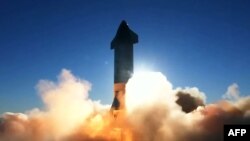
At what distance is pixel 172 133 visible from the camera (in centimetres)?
4791

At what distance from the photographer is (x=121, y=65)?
160ft

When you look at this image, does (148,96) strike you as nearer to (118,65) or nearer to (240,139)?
(118,65)

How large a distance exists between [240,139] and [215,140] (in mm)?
14001

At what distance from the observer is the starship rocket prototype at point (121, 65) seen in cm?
4853

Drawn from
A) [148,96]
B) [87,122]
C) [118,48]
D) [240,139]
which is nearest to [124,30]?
[118,48]
